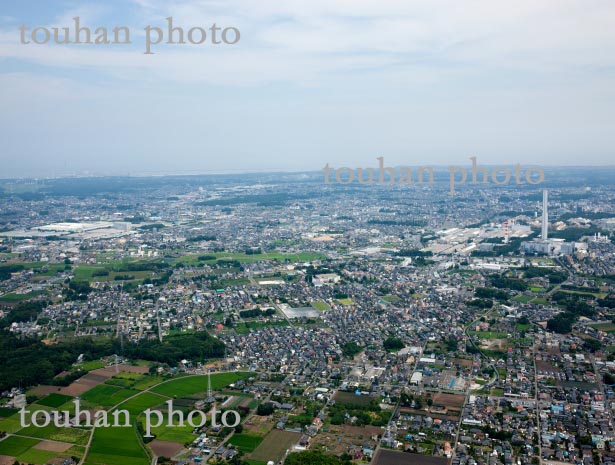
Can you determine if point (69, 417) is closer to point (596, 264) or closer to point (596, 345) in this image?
point (596, 345)

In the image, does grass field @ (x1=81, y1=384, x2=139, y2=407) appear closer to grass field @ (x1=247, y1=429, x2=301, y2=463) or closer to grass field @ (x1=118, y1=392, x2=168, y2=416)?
grass field @ (x1=118, y1=392, x2=168, y2=416)

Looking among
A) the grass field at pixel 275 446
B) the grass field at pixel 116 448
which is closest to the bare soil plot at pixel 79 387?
the grass field at pixel 116 448

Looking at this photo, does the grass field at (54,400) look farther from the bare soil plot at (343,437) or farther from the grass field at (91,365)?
the bare soil plot at (343,437)

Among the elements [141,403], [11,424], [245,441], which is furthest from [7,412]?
[245,441]

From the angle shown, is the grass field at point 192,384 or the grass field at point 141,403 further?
the grass field at point 192,384

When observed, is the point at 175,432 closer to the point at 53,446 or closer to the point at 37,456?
the point at 53,446

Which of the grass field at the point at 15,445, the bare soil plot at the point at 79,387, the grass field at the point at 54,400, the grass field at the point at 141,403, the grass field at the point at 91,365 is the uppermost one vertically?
the grass field at the point at 91,365
